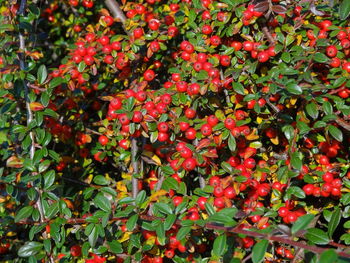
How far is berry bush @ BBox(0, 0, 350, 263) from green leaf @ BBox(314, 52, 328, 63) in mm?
28

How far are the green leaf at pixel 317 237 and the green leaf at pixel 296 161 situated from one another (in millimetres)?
586

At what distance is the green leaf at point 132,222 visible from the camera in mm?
2099

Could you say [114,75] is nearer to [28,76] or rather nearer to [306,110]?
[28,76]

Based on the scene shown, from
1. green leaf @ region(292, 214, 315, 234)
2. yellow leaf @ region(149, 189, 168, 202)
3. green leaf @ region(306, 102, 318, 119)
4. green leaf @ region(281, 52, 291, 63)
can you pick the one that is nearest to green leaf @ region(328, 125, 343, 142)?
green leaf @ region(306, 102, 318, 119)

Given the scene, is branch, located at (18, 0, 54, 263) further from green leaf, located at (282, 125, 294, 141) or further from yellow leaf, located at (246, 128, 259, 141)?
green leaf, located at (282, 125, 294, 141)

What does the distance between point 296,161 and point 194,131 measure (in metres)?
0.60

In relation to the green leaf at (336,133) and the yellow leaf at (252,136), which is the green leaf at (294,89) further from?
the yellow leaf at (252,136)

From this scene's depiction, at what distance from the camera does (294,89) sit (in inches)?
86.4

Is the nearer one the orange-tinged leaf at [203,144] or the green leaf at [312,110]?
the green leaf at [312,110]

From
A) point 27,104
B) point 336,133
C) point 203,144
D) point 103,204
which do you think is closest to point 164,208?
point 103,204

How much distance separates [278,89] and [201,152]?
55cm

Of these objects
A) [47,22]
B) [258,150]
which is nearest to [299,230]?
[258,150]

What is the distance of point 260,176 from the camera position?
2523 mm

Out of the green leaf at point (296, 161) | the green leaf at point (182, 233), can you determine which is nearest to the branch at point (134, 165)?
the green leaf at point (182, 233)
